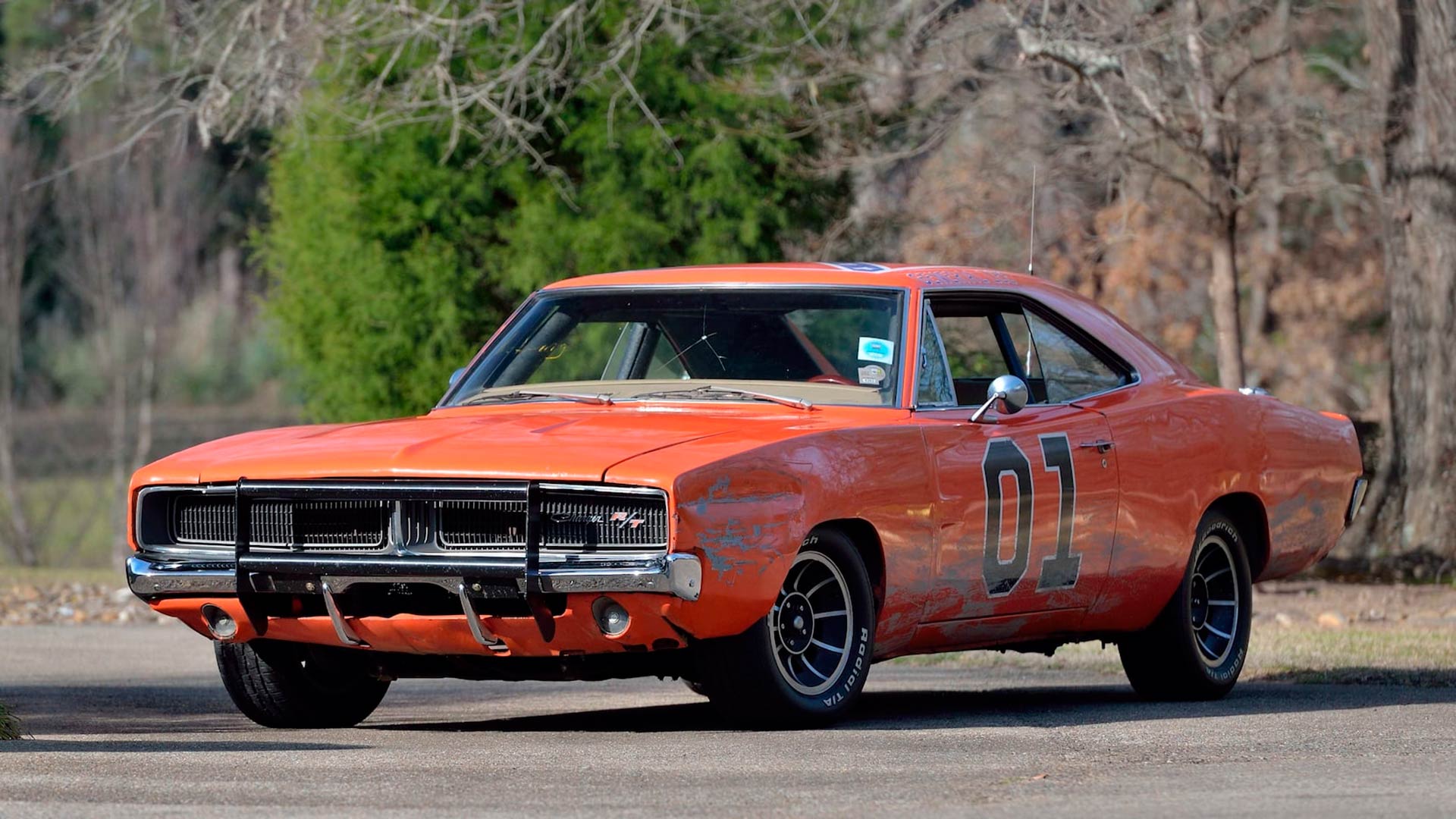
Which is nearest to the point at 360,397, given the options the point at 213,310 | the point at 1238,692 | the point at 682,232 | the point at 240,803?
the point at 682,232

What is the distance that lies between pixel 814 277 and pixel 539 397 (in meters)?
1.09

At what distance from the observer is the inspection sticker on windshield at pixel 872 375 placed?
781 cm

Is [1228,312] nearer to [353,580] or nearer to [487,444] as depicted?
[487,444]

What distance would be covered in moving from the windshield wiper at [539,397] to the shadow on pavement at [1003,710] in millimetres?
1152

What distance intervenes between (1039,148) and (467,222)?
195 inches

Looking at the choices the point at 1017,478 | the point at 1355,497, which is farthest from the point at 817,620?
the point at 1355,497

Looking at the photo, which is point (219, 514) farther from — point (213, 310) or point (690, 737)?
point (213, 310)

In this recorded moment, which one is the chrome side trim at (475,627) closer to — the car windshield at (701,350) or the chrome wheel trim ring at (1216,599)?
the car windshield at (701,350)

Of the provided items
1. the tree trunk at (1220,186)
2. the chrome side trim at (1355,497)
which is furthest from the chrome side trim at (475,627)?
the tree trunk at (1220,186)

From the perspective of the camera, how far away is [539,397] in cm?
807

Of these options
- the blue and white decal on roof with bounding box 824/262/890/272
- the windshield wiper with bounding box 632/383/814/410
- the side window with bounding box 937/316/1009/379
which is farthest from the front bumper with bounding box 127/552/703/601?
the side window with bounding box 937/316/1009/379

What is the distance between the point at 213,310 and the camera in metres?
42.5

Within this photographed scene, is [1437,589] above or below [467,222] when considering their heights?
below

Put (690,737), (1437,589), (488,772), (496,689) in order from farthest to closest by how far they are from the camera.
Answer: (1437,589), (496,689), (690,737), (488,772)
